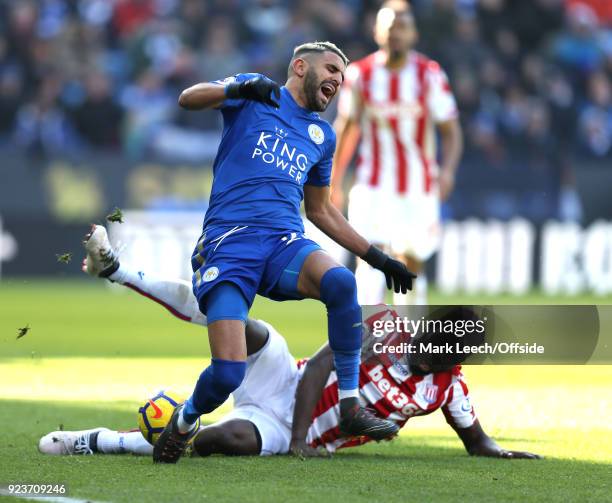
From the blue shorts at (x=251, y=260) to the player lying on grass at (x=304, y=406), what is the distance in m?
0.41

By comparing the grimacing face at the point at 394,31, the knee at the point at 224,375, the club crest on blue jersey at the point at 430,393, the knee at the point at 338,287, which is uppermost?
the grimacing face at the point at 394,31

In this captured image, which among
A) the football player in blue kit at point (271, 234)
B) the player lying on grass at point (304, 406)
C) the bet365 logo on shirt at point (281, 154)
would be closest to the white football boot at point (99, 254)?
the football player in blue kit at point (271, 234)

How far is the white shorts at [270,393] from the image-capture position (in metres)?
5.45

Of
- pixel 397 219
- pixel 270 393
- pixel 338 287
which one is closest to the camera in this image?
pixel 338 287

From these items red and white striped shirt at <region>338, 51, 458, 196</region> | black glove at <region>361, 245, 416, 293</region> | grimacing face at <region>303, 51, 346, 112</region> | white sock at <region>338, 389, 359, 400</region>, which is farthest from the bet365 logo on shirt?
red and white striped shirt at <region>338, 51, 458, 196</region>

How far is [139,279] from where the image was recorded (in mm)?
5820

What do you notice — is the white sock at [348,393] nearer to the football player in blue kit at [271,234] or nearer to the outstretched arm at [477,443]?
the football player in blue kit at [271,234]

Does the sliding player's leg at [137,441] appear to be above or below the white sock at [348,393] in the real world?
below

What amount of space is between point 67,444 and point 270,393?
2.90ft

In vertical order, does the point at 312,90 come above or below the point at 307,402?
above

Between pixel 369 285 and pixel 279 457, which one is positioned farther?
pixel 369 285

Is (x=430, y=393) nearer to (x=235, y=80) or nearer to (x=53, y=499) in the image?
(x=235, y=80)

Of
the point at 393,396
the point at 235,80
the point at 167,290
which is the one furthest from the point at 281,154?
the point at 393,396

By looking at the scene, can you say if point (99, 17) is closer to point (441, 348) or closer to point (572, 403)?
point (572, 403)
